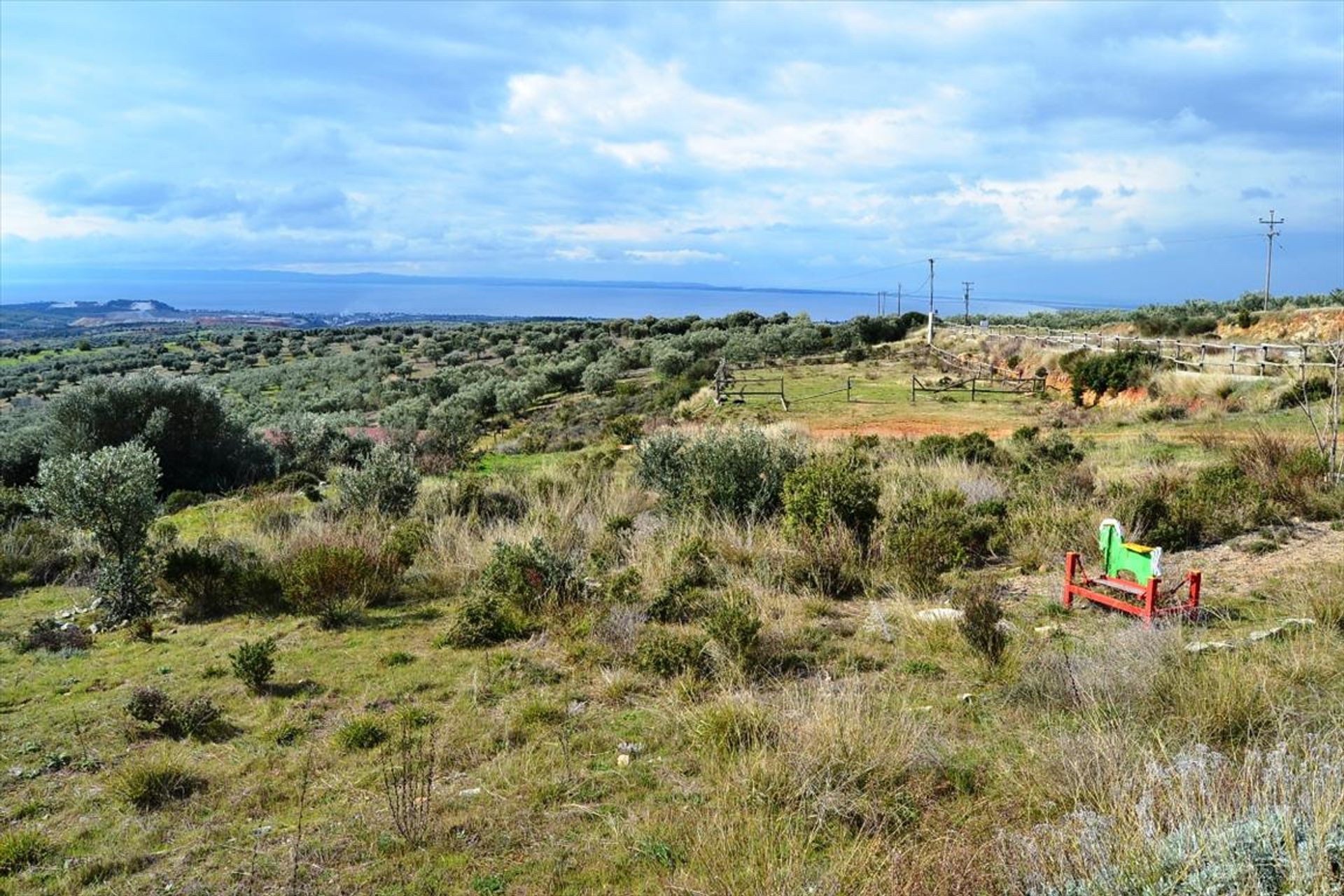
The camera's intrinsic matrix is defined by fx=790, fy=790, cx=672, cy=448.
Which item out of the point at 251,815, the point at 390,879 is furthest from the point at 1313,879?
the point at 251,815

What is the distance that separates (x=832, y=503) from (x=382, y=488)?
7296 millimetres

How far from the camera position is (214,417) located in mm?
23188

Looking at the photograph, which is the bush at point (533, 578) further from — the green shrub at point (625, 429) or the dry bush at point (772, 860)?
the green shrub at point (625, 429)

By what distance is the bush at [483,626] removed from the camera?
24.0ft

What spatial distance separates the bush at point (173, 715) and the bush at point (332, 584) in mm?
2279

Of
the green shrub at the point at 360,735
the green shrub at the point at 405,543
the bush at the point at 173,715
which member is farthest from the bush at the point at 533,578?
the bush at the point at 173,715

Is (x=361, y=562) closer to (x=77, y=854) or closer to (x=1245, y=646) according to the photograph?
(x=77, y=854)

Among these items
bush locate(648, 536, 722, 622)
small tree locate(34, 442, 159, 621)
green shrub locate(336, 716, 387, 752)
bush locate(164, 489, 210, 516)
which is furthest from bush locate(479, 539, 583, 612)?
bush locate(164, 489, 210, 516)

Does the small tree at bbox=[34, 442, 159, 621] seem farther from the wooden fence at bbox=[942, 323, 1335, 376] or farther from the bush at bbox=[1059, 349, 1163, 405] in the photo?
the bush at bbox=[1059, 349, 1163, 405]

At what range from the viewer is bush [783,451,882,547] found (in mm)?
9240

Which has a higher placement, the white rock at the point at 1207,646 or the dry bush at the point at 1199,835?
the dry bush at the point at 1199,835

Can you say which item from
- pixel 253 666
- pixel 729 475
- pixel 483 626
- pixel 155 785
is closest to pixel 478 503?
pixel 729 475

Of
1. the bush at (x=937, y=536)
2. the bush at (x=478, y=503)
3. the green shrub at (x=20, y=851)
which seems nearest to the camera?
the green shrub at (x=20, y=851)

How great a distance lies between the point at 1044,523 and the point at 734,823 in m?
7.20
